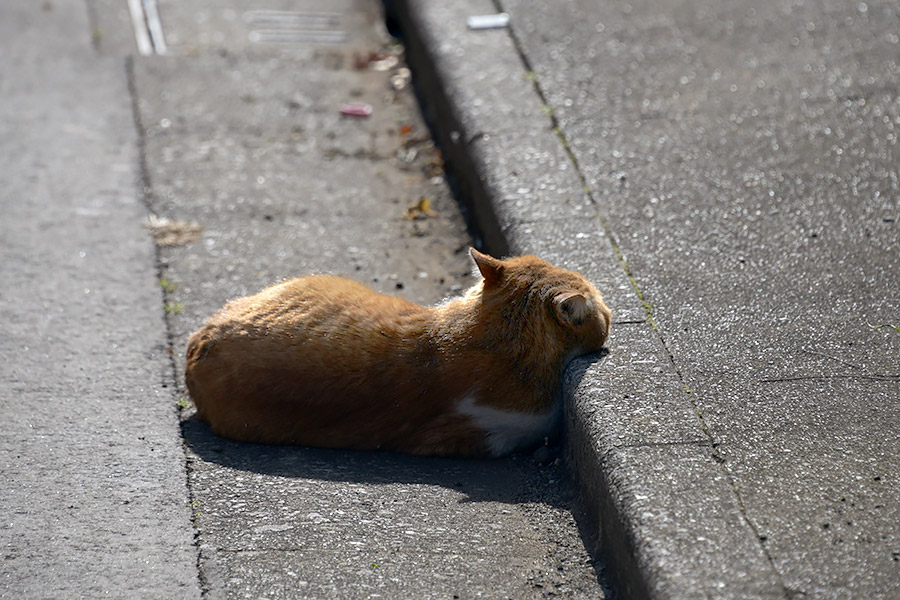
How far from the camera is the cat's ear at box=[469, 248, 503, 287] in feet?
11.6

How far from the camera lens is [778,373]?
3416 mm

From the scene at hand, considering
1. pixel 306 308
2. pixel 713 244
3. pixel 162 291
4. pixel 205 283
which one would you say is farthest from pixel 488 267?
pixel 162 291

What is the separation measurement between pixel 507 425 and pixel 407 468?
0.40m

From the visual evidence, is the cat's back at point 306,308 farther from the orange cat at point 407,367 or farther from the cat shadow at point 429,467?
the cat shadow at point 429,467

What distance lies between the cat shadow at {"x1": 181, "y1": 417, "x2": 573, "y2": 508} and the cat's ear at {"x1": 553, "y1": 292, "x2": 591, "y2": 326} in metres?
0.51

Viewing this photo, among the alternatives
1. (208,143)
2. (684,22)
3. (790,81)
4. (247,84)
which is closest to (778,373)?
(790,81)

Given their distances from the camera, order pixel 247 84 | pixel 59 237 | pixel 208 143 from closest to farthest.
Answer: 1. pixel 59 237
2. pixel 208 143
3. pixel 247 84

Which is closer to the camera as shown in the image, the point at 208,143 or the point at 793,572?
the point at 793,572

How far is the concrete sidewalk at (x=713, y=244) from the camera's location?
2.79m

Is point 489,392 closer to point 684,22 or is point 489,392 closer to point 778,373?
point 778,373

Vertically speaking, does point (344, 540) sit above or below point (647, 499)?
below

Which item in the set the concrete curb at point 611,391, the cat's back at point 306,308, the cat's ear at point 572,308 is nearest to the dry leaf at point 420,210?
the concrete curb at point 611,391

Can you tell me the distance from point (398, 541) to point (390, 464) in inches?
18.0

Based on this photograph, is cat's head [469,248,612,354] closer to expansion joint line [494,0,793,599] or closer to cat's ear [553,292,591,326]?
cat's ear [553,292,591,326]
